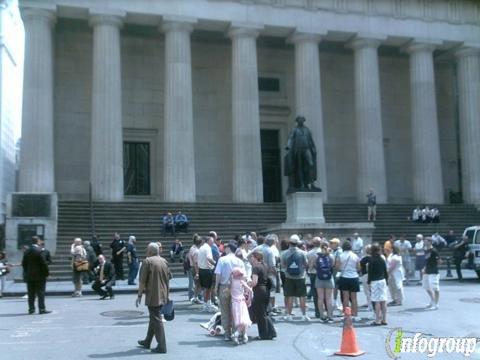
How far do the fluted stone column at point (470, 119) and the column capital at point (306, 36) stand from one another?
946 cm

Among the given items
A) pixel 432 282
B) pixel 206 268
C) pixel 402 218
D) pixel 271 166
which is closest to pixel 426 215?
pixel 402 218

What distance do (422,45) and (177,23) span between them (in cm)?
1475

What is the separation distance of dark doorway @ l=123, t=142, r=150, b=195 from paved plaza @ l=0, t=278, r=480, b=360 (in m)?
19.0

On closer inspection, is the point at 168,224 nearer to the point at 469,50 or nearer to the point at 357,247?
the point at 357,247

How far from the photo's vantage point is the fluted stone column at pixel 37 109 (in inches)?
1200

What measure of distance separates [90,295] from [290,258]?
7861 millimetres

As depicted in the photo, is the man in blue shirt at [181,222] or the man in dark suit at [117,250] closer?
the man in dark suit at [117,250]

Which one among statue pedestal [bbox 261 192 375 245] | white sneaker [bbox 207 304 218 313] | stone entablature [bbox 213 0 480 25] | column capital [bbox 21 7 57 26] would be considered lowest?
white sneaker [bbox 207 304 218 313]

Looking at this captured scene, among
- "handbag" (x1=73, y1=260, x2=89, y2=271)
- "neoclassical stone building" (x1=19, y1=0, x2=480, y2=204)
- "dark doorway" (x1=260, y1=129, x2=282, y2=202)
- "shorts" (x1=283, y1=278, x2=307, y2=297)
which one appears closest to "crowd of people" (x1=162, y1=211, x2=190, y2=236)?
"neoclassical stone building" (x1=19, y1=0, x2=480, y2=204)

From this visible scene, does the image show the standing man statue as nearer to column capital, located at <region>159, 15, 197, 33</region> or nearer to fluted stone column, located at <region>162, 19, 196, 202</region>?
fluted stone column, located at <region>162, 19, 196, 202</region>

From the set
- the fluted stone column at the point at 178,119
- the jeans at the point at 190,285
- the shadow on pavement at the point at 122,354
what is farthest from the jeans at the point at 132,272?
the fluted stone column at the point at 178,119

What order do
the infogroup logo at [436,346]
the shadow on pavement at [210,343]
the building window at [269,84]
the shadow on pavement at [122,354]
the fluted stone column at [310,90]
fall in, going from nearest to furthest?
1. the infogroup logo at [436,346]
2. the shadow on pavement at [122,354]
3. the shadow on pavement at [210,343]
4. the fluted stone column at [310,90]
5. the building window at [269,84]

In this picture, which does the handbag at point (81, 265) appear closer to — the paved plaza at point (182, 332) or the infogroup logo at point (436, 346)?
the paved plaza at point (182, 332)

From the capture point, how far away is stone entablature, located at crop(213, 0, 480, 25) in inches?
1399
